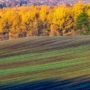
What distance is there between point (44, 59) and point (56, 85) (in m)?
9.28

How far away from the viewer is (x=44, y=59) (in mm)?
29250

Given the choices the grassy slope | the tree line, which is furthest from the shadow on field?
the tree line

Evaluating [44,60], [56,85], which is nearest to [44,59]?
[44,60]

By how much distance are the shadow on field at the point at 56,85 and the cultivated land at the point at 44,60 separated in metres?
0.31

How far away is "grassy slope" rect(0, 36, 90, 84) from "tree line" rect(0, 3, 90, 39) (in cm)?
2691

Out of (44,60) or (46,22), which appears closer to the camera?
(44,60)

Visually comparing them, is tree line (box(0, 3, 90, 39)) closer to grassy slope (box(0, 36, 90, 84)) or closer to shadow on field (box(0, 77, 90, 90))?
grassy slope (box(0, 36, 90, 84))

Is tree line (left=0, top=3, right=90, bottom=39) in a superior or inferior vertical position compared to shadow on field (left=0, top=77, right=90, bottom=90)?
inferior

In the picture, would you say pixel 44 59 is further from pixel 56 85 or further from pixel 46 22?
pixel 46 22

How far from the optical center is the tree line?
7018cm

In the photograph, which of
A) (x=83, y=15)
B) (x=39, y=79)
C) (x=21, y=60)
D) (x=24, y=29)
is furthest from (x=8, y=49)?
(x=24, y=29)

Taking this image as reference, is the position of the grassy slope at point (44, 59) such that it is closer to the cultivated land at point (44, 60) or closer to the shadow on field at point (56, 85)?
the cultivated land at point (44, 60)

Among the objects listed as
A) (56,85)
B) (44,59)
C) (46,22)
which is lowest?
(46,22)

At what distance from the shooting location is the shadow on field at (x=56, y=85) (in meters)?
19.3
